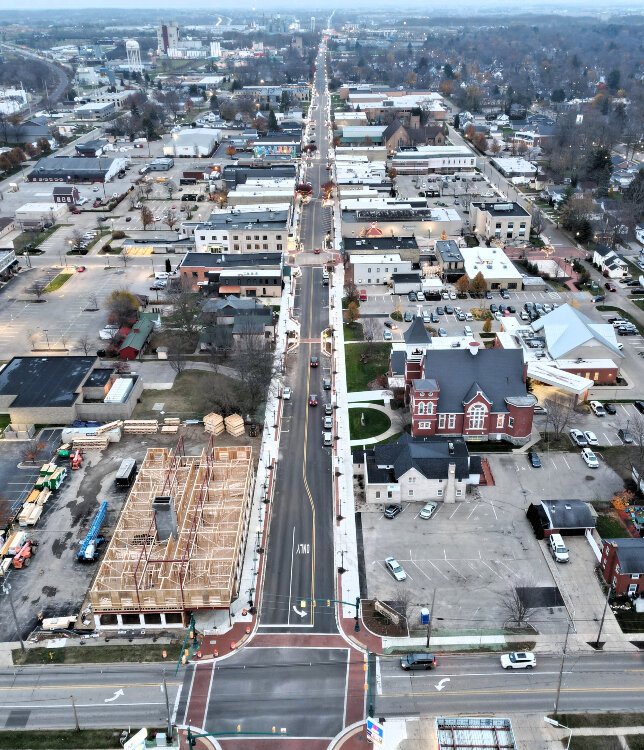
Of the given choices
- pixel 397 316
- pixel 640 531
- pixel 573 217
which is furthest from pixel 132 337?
pixel 573 217

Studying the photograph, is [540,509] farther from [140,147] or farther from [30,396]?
[140,147]

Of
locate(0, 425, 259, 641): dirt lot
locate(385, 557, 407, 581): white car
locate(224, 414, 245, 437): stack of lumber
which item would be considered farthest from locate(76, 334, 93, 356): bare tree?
locate(385, 557, 407, 581): white car

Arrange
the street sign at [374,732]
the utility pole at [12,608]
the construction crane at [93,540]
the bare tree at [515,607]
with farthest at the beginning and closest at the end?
the construction crane at [93,540] < the bare tree at [515,607] < the utility pole at [12,608] < the street sign at [374,732]

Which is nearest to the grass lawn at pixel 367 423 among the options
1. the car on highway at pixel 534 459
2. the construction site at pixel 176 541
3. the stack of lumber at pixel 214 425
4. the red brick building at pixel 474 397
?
the red brick building at pixel 474 397

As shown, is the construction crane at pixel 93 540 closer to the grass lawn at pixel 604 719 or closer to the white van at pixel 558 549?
the grass lawn at pixel 604 719

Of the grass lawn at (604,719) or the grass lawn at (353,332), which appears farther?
the grass lawn at (353,332)

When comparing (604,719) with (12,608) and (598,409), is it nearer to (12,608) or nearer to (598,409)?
(598,409)

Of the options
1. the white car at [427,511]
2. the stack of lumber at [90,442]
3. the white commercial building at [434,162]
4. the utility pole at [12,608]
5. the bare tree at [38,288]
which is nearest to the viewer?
the utility pole at [12,608]

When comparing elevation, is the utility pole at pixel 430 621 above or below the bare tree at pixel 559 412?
below
